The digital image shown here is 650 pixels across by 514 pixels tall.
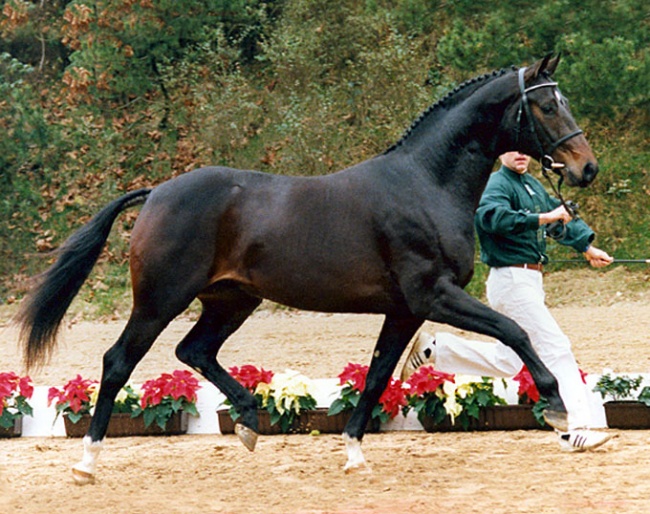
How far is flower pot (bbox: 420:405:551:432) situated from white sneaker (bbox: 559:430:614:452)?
1.18 m

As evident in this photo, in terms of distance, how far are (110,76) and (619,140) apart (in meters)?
9.26

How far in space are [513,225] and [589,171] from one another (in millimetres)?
533

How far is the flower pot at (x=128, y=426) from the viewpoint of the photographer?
6.93 meters

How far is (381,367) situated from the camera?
5.73m

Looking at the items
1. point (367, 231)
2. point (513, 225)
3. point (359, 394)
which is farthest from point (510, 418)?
point (367, 231)

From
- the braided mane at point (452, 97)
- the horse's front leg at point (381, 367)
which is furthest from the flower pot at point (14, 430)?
the braided mane at point (452, 97)

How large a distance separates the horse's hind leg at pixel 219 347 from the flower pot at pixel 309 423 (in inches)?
30.2

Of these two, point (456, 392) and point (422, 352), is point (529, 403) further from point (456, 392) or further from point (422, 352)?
point (422, 352)

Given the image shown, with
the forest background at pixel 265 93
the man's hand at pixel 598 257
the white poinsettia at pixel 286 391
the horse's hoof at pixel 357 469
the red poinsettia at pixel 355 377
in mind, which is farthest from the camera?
the forest background at pixel 265 93

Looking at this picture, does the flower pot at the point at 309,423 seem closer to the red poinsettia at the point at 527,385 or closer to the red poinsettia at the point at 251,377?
the red poinsettia at the point at 251,377

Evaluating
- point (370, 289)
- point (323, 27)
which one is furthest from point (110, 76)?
point (370, 289)

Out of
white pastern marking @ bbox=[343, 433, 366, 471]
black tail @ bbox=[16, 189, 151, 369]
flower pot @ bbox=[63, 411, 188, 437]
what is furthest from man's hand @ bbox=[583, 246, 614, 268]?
flower pot @ bbox=[63, 411, 188, 437]

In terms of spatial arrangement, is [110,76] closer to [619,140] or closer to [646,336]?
[619,140]

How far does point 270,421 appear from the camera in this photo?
6.79m
